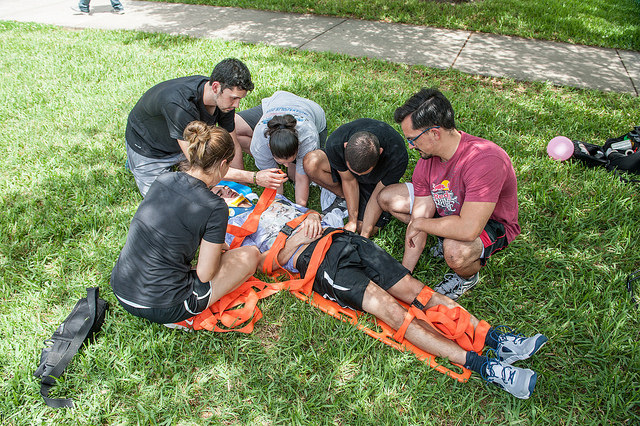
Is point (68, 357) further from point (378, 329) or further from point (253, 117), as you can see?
point (253, 117)

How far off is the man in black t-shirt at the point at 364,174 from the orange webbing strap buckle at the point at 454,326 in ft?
3.40

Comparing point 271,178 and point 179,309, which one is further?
point 271,178

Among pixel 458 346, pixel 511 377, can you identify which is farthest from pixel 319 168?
pixel 511 377

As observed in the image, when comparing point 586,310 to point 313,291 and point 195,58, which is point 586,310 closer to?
point 313,291

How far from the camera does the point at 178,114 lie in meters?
3.38

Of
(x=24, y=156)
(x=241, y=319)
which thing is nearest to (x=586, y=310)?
(x=241, y=319)

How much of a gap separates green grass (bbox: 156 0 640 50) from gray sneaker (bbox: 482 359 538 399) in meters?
7.20

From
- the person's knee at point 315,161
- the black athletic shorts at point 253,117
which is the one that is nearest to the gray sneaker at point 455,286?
the person's knee at point 315,161

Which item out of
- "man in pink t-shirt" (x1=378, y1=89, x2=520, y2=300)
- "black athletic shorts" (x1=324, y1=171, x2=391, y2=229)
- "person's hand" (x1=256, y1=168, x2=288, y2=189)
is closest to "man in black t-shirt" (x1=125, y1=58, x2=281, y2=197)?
Answer: "person's hand" (x1=256, y1=168, x2=288, y2=189)

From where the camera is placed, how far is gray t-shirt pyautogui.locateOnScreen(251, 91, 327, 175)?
3691 mm

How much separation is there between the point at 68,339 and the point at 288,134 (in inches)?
86.5

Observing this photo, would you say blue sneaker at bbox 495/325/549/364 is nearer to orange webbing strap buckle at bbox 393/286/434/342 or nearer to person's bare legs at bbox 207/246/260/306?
orange webbing strap buckle at bbox 393/286/434/342

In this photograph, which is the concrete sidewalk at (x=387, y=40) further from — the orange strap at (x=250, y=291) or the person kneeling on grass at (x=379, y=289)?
the orange strap at (x=250, y=291)

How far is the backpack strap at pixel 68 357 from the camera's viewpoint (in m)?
2.30
